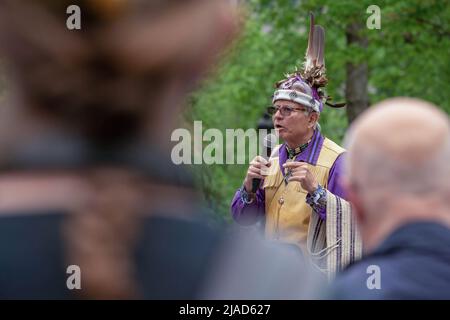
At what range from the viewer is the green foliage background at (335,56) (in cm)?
1148

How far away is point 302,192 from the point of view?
6.00m

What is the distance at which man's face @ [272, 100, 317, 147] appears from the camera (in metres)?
6.10

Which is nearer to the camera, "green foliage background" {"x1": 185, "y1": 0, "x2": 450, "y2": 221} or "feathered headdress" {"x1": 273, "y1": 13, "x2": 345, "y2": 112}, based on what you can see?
"feathered headdress" {"x1": 273, "y1": 13, "x2": 345, "y2": 112}

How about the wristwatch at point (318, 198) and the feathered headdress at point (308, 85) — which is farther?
the feathered headdress at point (308, 85)

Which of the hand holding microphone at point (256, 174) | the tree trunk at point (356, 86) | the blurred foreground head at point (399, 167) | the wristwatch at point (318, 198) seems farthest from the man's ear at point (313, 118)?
the tree trunk at point (356, 86)

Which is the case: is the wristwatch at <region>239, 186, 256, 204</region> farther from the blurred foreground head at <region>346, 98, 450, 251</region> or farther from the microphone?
the blurred foreground head at <region>346, 98, 450, 251</region>

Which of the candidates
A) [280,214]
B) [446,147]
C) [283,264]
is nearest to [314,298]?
[283,264]

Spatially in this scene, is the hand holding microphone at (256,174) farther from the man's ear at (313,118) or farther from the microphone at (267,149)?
the man's ear at (313,118)

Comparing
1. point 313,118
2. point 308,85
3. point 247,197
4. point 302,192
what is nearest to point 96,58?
point 302,192

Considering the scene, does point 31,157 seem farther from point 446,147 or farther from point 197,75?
point 446,147

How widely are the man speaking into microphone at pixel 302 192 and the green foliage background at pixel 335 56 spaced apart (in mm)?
3418

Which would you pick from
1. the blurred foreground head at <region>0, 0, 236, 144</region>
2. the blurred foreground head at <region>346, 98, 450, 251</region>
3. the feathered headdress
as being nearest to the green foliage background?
the feathered headdress

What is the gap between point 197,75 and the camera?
1291 mm
